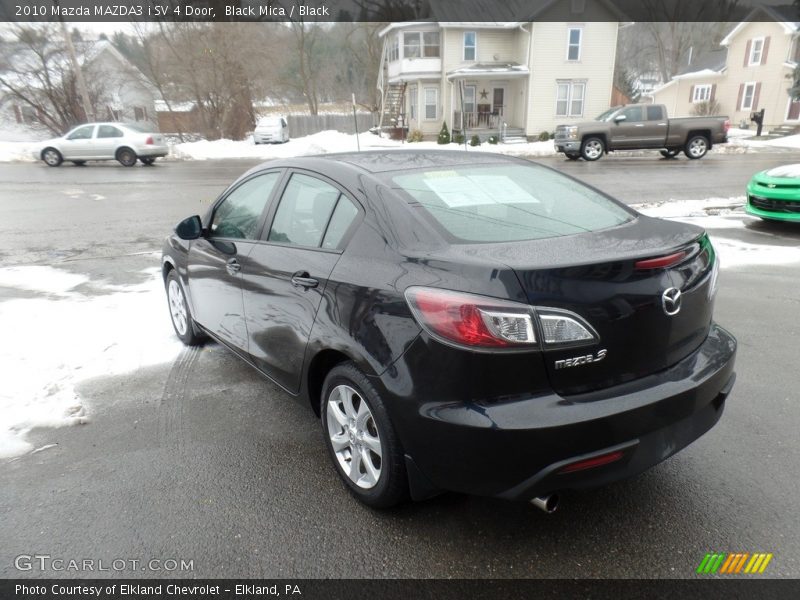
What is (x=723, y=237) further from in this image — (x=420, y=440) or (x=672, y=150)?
(x=672, y=150)

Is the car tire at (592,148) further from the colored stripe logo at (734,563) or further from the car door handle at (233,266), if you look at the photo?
the colored stripe logo at (734,563)

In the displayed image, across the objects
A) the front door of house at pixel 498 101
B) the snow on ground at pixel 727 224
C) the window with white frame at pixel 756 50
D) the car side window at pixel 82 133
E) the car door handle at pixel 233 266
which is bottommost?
the snow on ground at pixel 727 224

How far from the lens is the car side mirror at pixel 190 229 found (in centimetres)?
381

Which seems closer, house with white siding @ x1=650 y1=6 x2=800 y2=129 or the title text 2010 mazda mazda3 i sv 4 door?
the title text 2010 mazda mazda3 i sv 4 door

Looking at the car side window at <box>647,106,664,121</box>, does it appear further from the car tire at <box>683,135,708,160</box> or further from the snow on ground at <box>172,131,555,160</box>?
the snow on ground at <box>172,131,555,160</box>

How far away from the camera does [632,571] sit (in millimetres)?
2211

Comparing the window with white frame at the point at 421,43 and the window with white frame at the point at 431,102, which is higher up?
the window with white frame at the point at 421,43

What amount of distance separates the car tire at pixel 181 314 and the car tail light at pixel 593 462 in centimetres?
321

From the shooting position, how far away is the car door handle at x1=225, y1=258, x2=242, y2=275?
337 centimetres

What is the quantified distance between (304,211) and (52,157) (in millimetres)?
22740

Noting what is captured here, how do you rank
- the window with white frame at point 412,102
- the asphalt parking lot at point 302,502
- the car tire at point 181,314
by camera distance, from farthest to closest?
1. the window with white frame at point 412,102
2. the car tire at point 181,314
3. the asphalt parking lot at point 302,502

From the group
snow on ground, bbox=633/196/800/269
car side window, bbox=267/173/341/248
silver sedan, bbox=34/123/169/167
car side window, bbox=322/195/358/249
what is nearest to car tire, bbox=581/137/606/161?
snow on ground, bbox=633/196/800/269

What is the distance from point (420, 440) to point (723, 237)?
7323 millimetres

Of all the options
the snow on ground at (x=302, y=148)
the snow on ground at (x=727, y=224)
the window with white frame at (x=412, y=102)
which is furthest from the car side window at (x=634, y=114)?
the window with white frame at (x=412, y=102)
